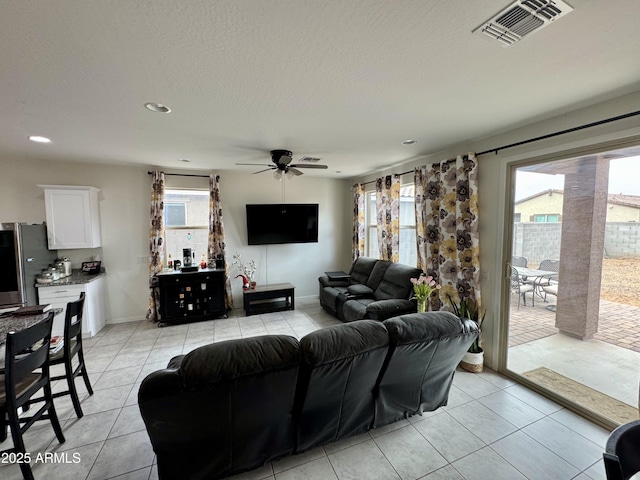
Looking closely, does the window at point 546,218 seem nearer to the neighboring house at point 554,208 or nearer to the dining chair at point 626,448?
the neighboring house at point 554,208

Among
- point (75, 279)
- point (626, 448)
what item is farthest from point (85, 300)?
point (626, 448)

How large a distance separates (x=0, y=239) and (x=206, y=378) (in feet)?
12.8

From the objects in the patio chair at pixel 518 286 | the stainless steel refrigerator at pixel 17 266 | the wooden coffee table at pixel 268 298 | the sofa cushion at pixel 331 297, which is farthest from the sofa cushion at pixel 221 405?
the stainless steel refrigerator at pixel 17 266

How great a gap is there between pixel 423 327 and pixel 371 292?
2.55 meters

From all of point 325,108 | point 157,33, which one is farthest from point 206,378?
point 325,108

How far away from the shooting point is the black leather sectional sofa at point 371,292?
3.59 meters

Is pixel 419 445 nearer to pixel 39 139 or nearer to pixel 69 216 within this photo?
pixel 39 139

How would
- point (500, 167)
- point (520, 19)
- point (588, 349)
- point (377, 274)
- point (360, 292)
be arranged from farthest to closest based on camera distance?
1. point (377, 274)
2. point (360, 292)
3. point (500, 167)
4. point (588, 349)
5. point (520, 19)

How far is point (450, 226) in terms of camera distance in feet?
11.0

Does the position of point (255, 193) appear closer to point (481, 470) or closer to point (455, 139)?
point (455, 139)

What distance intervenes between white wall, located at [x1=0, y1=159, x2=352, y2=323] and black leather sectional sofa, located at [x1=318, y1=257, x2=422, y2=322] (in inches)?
37.6

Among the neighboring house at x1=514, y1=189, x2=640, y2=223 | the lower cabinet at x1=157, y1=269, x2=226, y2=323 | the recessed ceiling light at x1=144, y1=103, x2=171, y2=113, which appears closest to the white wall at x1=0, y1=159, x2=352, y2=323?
the lower cabinet at x1=157, y1=269, x2=226, y2=323

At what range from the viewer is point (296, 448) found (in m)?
1.75

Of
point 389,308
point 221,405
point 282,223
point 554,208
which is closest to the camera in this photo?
point 221,405
